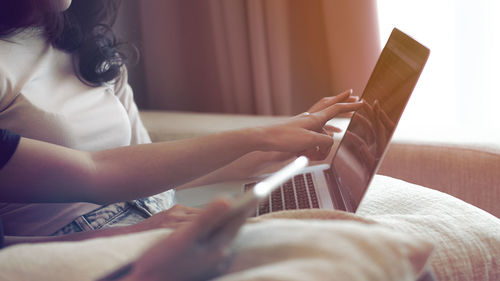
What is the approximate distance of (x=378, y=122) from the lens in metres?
0.86

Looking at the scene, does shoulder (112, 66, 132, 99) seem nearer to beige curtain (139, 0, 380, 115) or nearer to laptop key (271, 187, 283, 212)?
laptop key (271, 187, 283, 212)

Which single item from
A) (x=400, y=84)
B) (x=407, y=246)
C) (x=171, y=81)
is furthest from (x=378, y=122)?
(x=171, y=81)

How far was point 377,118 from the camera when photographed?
0.87 meters

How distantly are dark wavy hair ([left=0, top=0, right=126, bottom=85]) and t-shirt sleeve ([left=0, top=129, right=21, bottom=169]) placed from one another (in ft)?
1.07

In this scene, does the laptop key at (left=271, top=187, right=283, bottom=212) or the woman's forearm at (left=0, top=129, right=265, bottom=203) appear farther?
the laptop key at (left=271, top=187, right=283, bottom=212)

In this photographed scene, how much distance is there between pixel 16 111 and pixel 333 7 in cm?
130

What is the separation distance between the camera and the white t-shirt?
883mm

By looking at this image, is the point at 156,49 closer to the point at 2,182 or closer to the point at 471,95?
the point at 471,95

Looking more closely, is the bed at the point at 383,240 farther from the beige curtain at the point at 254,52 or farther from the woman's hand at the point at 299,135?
the beige curtain at the point at 254,52

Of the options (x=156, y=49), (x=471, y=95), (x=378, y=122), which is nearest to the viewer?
(x=378, y=122)

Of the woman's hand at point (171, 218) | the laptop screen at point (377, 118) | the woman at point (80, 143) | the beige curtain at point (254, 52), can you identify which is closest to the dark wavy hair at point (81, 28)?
the woman at point (80, 143)

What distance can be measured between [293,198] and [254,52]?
121 cm

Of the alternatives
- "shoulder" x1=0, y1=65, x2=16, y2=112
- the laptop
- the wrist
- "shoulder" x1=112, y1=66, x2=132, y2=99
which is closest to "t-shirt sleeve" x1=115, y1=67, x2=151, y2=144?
"shoulder" x1=112, y1=66, x2=132, y2=99

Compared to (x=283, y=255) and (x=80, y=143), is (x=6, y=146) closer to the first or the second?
(x=80, y=143)
